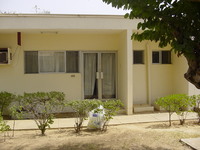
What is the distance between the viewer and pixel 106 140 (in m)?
4.90

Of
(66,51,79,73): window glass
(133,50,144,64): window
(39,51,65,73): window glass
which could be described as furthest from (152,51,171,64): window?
(39,51,65,73): window glass

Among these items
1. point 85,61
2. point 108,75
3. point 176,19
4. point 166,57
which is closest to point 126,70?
point 108,75

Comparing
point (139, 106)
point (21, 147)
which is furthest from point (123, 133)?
point (139, 106)

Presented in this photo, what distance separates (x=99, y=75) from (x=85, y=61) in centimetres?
84

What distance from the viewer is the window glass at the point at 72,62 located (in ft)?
28.6

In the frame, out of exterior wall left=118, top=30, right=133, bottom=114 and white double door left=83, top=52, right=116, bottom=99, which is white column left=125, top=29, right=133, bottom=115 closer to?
exterior wall left=118, top=30, right=133, bottom=114

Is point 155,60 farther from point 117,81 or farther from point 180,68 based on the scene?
point 117,81

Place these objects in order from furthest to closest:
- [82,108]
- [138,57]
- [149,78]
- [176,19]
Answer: [138,57], [149,78], [82,108], [176,19]

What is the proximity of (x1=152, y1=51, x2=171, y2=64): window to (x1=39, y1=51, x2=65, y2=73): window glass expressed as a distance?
3994 mm

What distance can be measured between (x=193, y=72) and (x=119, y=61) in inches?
201

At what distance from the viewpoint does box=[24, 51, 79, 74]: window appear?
8.51 m

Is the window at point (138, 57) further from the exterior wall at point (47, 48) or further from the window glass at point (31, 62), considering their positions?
the window glass at point (31, 62)

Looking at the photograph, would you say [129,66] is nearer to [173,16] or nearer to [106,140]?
[106,140]

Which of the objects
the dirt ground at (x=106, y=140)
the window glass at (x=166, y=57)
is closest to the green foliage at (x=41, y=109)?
the dirt ground at (x=106, y=140)
